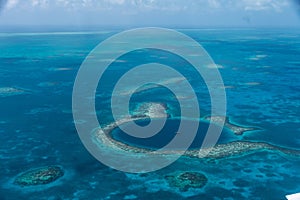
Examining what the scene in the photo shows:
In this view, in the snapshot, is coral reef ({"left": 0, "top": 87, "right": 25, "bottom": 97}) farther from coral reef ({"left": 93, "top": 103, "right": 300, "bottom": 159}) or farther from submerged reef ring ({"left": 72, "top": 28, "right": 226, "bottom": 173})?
coral reef ({"left": 93, "top": 103, "right": 300, "bottom": 159})

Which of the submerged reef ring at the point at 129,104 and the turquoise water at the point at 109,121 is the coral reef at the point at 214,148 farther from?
the turquoise water at the point at 109,121

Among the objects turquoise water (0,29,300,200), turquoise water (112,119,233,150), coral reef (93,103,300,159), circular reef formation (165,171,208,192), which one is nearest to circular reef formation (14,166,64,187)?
turquoise water (0,29,300,200)

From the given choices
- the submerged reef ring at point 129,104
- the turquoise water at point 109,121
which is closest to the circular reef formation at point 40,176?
the turquoise water at point 109,121

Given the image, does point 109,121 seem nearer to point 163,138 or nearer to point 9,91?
point 163,138

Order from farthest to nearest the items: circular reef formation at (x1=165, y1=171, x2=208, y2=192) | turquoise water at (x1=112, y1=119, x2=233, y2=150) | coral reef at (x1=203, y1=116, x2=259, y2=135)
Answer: coral reef at (x1=203, y1=116, x2=259, y2=135), turquoise water at (x1=112, y1=119, x2=233, y2=150), circular reef formation at (x1=165, y1=171, x2=208, y2=192)

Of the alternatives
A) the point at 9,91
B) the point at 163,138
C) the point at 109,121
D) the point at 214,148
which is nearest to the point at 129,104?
the point at 109,121

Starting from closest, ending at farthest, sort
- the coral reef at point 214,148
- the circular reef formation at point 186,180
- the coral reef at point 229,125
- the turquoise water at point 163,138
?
the circular reef formation at point 186,180 < the coral reef at point 214,148 < the turquoise water at point 163,138 < the coral reef at point 229,125
